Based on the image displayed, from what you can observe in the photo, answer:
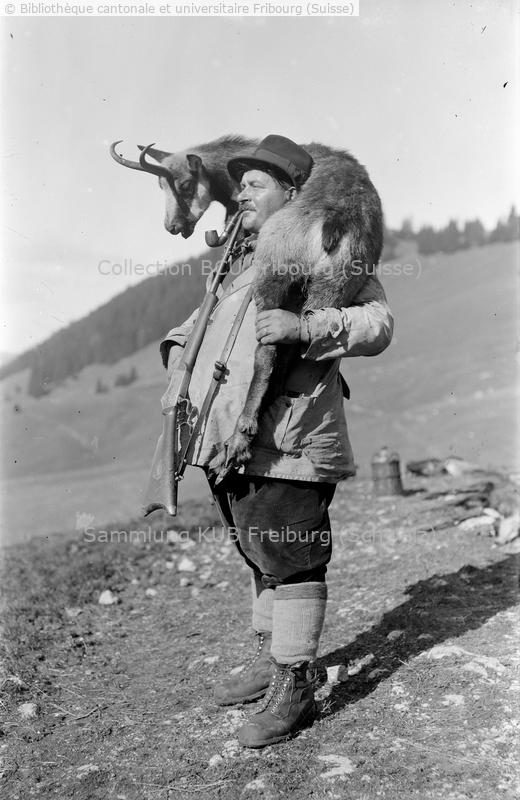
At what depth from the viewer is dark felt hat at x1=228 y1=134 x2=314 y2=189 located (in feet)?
7.71

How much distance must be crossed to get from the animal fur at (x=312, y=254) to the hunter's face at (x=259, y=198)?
0.14m

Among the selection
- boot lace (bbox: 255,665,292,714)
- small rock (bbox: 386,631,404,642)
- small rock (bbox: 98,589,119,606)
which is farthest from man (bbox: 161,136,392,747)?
small rock (bbox: 98,589,119,606)

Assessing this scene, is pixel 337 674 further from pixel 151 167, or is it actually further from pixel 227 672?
pixel 151 167

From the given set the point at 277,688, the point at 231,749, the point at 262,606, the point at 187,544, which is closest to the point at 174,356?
the point at 262,606

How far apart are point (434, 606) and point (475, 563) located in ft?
2.72

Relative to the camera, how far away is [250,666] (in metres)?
2.72

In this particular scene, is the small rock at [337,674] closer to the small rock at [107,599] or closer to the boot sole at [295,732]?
the boot sole at [295,732]

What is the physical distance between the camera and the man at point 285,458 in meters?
2.29

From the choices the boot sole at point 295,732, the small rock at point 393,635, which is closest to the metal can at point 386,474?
the small rock at point 393,635

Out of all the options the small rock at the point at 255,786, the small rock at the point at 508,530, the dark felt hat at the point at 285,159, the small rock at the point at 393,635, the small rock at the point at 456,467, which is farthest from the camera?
the small rock at the point at 456,467

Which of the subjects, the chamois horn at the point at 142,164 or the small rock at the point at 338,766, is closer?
the small rock at the point at 338,766

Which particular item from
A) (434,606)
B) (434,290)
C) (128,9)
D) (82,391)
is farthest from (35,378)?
(434,290)

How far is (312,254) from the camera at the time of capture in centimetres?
217

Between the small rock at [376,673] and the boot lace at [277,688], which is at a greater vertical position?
the boot lace at [277,688]
